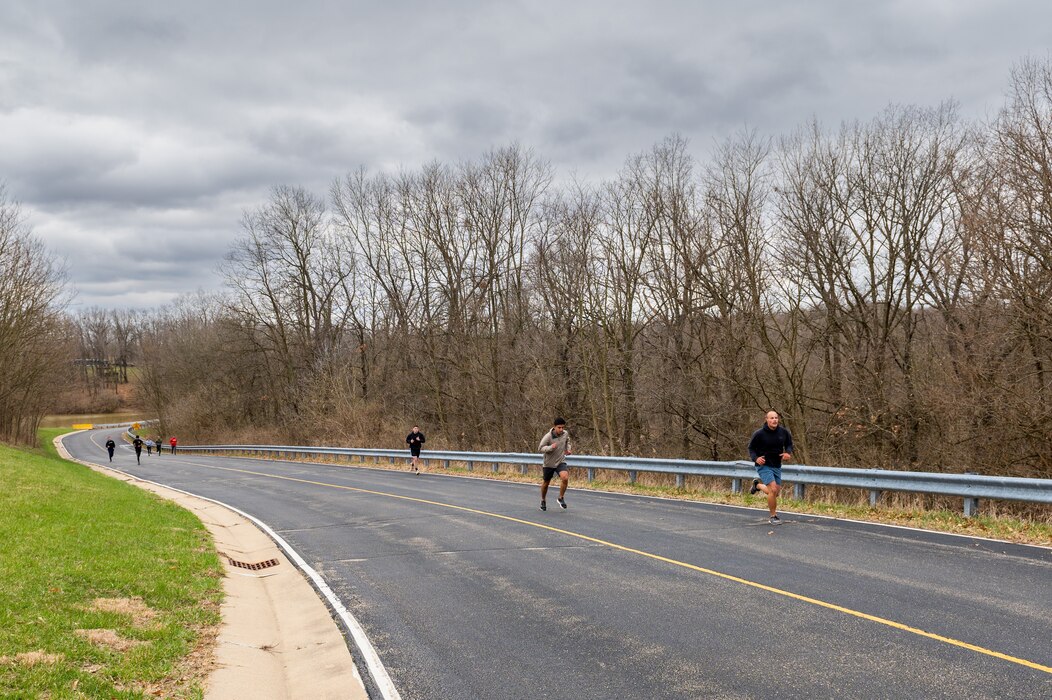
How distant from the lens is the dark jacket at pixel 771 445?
1248cm

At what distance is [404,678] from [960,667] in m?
3.98

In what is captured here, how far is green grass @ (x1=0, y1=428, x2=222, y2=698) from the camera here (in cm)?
549

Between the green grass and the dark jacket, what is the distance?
27.7 ft

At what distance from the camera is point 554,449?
1532cm

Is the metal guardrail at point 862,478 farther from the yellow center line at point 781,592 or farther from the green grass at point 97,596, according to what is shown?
the green grass at point 97,596

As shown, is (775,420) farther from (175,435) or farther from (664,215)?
(175,435)

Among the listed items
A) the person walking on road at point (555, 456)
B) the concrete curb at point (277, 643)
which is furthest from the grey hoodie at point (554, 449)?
the concrete curb at point (277, 643)

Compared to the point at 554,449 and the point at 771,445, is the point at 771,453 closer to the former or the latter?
the point at 771,445

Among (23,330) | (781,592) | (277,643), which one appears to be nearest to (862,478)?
(781,592)

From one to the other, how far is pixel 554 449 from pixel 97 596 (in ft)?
29.6

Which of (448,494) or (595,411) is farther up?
(595,411)

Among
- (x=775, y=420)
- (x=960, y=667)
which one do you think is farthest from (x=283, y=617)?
(x=775, y=420)

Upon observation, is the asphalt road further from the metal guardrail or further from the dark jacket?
the metal guardrail

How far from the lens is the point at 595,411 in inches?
1258
